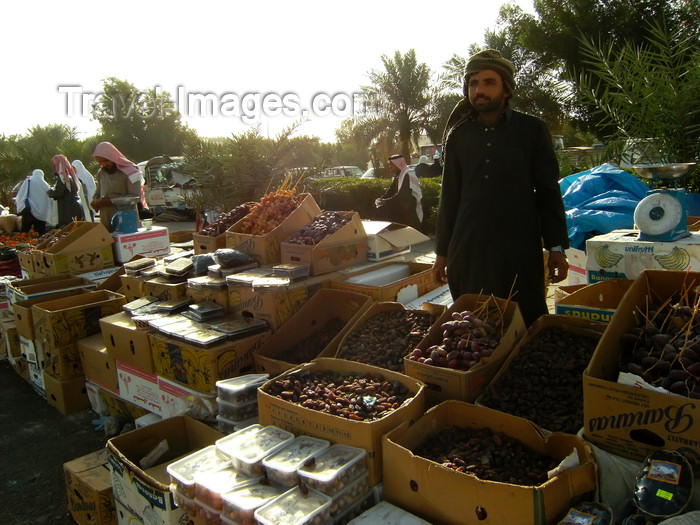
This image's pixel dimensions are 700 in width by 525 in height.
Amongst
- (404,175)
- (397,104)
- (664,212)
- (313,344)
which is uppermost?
(397,104)

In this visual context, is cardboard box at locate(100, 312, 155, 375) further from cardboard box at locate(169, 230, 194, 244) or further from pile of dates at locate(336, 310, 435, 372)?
cardboard box at locate(169, 230, 194, 244)

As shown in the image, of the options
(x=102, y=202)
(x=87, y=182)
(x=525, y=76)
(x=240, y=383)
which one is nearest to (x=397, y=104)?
(x=525, y=76)

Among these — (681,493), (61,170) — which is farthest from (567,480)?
(61,170)

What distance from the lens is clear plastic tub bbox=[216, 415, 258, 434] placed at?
237 centimetres

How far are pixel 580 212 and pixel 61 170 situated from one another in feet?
22.4

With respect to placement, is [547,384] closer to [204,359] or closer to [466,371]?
[466,371]

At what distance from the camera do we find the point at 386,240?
3814 millimetres

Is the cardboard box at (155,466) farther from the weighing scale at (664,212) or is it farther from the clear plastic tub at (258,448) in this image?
Answer: the weighing scale at (664,212)

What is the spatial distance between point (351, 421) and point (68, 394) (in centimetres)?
308

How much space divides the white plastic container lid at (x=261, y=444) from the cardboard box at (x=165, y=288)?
75.3 inches

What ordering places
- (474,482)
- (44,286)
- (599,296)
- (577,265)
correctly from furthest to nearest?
(44,286) → (577,265) → (599,296) → (474,482)

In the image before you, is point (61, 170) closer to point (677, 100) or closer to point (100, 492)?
point (100, 492)

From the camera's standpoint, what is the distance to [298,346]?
301 cm

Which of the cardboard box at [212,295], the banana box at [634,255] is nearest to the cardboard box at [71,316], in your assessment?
the cardboard box at [212,295]
